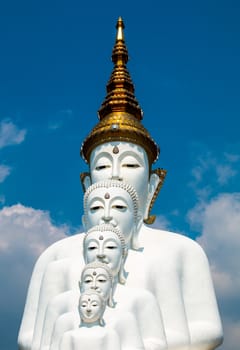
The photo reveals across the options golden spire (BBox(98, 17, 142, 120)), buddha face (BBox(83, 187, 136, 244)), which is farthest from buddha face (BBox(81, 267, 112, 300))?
golden spire (BBox(98, 17, 142, 120))

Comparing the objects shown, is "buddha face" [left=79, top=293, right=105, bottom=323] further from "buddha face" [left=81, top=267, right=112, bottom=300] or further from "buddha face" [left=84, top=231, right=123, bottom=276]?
"buddha face" [left=84, top=231, right=123, bottom=276]

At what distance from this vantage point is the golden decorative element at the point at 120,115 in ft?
34.6

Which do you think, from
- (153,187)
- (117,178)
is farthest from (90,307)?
(153,187)

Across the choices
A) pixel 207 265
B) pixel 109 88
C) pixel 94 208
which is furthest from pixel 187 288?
pixel 109 88

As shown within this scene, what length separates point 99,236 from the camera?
9023 mm

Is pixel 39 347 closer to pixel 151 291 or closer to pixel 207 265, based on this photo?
pixel 151 291

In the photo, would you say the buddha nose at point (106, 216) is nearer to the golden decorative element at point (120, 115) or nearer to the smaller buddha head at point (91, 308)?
the golden decorative element at point (120, 115)

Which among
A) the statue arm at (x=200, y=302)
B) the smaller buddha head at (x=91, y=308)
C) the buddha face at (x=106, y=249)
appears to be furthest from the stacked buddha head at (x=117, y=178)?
the statue arm at (x=200, y=302)

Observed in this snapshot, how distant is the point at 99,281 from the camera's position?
328 inches

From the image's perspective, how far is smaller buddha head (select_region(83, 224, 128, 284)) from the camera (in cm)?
894

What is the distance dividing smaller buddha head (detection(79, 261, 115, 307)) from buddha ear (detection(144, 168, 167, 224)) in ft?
7.70

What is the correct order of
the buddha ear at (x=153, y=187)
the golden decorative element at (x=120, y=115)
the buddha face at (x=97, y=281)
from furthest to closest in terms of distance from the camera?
the buddha ear at (x=153, y=187)
the golden decorative element at (x=120, y=115)
the buddha face at (x=97, y=281)

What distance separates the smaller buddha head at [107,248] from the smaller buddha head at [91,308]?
37.5 inches

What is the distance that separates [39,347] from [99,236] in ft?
5.81
